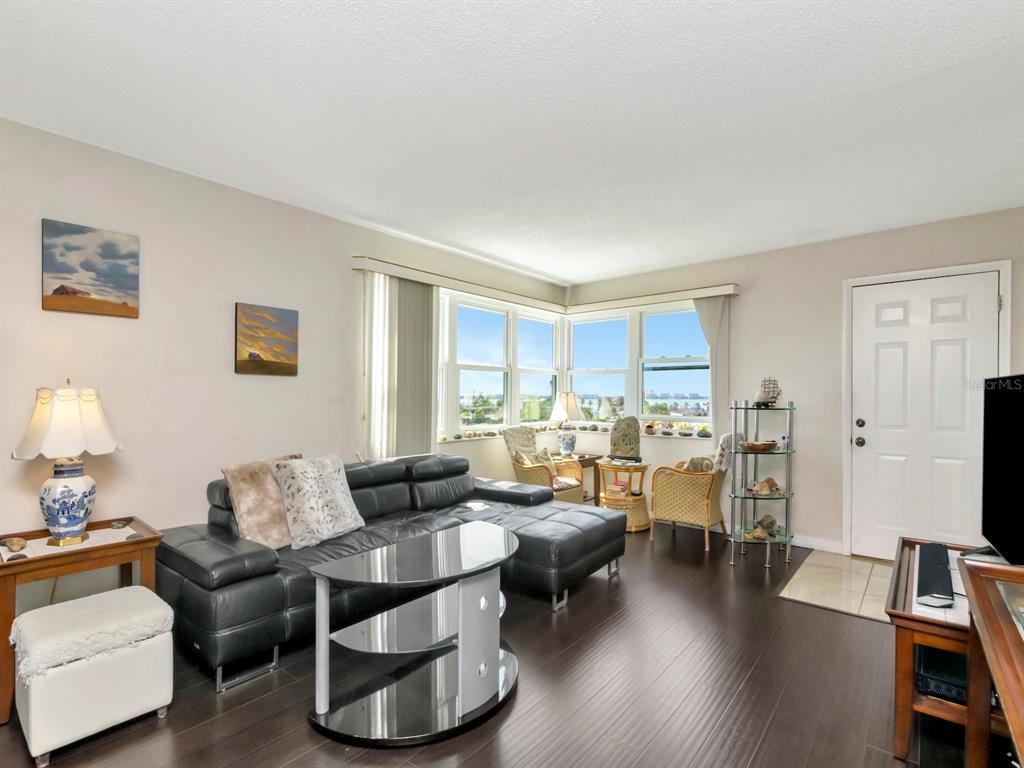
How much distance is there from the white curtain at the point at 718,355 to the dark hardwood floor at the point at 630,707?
2063 mm

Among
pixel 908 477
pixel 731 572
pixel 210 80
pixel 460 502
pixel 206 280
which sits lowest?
pixel 731 572

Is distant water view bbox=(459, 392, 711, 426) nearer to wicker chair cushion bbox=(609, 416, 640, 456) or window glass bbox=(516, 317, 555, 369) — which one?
window glass bbox=(516, 317, 555, 369)

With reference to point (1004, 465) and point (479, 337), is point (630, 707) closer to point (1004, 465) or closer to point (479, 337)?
point (1004, 465)

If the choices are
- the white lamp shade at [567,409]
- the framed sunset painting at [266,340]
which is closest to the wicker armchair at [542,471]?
the white lamp shade at [567,409]

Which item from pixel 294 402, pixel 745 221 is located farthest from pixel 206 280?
pixel 745 221

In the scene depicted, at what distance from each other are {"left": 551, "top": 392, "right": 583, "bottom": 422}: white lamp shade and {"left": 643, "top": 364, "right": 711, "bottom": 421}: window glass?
76cm

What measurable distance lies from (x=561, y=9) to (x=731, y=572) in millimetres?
3720

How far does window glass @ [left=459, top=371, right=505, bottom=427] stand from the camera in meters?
5.03

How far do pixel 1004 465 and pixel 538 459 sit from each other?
360 centimetres

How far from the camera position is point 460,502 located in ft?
13.1

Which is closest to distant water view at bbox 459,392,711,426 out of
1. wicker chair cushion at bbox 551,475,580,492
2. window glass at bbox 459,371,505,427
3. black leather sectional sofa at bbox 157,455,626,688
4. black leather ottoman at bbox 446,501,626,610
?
window glass at bbox 459,371,505,427

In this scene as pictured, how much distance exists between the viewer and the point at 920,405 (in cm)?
387

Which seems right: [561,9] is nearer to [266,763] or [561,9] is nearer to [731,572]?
[266,763]

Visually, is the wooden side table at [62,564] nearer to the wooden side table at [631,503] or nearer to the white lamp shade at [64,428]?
the white lamp shade at [64,428]
